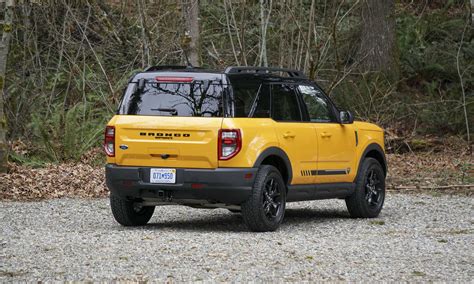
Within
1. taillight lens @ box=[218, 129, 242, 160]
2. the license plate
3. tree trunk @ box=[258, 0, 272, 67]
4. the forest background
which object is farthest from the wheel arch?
tree trunk @ box=[258, 0, 272, 67]

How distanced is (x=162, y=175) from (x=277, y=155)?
1.42 metres

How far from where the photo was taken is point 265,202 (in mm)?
12258

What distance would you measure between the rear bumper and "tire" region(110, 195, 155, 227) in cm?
53

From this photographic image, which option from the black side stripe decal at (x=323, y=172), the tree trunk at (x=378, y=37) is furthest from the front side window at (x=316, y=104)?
the tree trunk at (x=378, y=37)

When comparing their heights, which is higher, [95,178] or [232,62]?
[232,62]

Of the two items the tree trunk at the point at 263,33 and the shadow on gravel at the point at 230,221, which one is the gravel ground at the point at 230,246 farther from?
the tree trunk at the point at 263,33

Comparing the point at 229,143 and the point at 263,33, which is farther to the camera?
the point at 263,33

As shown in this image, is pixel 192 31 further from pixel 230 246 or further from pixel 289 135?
pixel 230 246

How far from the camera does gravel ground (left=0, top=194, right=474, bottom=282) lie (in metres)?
8.95

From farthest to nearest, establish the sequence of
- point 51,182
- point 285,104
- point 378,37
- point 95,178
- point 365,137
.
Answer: point 378,37
point 95,178
point 51,182
point 365,137
point 285,104

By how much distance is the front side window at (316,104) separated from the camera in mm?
13453

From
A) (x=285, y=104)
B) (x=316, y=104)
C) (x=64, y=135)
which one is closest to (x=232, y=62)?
(x=64, y=135)

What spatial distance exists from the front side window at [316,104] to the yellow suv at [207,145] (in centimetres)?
43

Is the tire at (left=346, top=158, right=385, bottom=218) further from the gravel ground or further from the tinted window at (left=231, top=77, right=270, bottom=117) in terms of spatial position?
the tinted window at (left=231, top=77, right=270, bottom=117)
